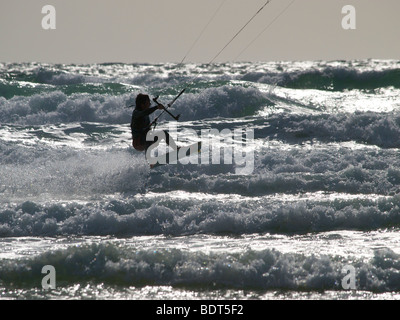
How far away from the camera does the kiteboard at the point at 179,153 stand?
12281 millimetres

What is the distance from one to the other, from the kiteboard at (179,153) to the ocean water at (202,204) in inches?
13.8

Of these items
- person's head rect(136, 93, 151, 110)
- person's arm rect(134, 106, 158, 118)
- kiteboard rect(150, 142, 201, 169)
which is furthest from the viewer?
kiteboard rect(150, 142, 201, 169)

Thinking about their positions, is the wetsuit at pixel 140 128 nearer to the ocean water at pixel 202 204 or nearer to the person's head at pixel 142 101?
the person's head at pixel 142 101

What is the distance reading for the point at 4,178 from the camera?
13000 millimetres

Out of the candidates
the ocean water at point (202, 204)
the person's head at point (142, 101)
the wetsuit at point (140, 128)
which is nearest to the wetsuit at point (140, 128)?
the wetsuit at point (140, 128)

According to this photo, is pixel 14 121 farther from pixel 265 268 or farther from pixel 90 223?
pixel 265 268

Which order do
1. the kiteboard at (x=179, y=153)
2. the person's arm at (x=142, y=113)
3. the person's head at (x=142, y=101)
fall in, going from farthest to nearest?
the kiteboard at (x=179, y=153) → the person's head at (x=142, y=101) → the person's arm at (x=142, y=113)

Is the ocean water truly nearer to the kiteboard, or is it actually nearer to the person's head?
the kiteboard

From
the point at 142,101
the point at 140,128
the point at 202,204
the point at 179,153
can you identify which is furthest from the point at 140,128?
the point at 202,204

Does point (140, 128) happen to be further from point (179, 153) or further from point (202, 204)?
point (202, 204)

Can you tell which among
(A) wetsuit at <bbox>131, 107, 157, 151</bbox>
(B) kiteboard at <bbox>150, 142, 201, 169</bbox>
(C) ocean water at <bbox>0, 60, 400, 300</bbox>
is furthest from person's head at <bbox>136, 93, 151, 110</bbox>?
(C) ocean water at <bbox>0, 60, 400, 300</bbox>

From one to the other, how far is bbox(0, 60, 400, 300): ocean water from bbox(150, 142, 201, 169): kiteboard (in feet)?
1.15

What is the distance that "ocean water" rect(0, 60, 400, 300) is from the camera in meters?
7.54

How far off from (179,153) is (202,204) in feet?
7.25
